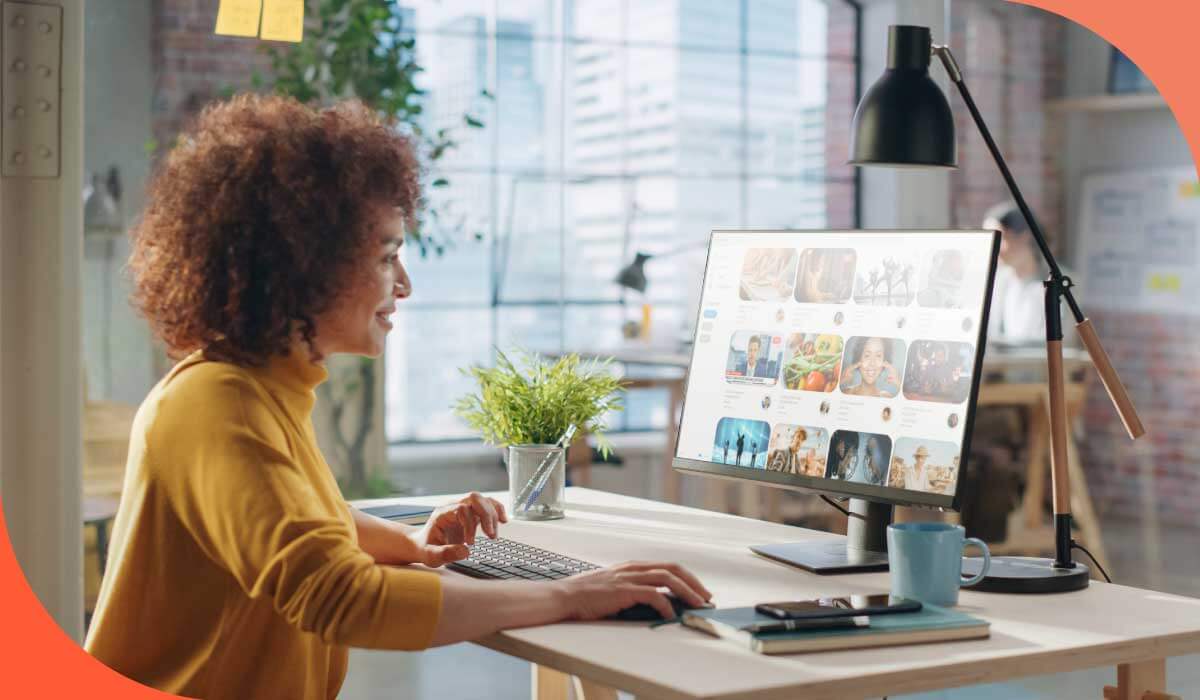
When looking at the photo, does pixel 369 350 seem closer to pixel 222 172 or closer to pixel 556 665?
pixel 222 172

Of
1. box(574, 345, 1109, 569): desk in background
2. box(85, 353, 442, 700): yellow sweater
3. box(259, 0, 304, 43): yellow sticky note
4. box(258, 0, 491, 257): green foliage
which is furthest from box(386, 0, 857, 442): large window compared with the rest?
box(85, 353, 442, 700): yellow sweater

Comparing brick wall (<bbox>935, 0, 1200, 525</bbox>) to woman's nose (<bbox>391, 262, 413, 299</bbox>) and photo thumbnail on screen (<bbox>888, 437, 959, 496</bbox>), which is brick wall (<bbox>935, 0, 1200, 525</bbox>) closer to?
photo thumbnail on screen (<bbox>888, 437, 959, 496</bbox>)

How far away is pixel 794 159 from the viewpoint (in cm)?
667

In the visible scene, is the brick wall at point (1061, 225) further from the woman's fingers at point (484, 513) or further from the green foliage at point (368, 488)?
the woman's fingers at point (484, 513)

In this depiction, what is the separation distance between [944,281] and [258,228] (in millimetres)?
819

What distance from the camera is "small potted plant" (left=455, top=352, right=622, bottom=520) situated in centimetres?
214

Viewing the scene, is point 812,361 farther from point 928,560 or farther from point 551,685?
point 551,685

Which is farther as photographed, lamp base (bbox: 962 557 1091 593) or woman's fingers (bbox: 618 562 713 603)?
lamp base (bbox: 962 557 1091 593)

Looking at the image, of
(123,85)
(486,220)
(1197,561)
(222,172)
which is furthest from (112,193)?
(1197,561)

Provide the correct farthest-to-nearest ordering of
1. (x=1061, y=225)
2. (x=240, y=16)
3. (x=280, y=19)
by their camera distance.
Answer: (x=1061, y=225) → (x=280, y=19) → (x=240, y=16)

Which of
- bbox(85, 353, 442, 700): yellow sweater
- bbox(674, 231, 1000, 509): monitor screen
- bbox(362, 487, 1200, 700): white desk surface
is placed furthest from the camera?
bbox(674, 231, 1000, 509): monitor screen

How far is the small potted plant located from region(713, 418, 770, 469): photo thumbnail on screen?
0.27 meters

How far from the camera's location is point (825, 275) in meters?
1.86

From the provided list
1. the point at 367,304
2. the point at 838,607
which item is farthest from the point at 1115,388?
the point at 367,304
